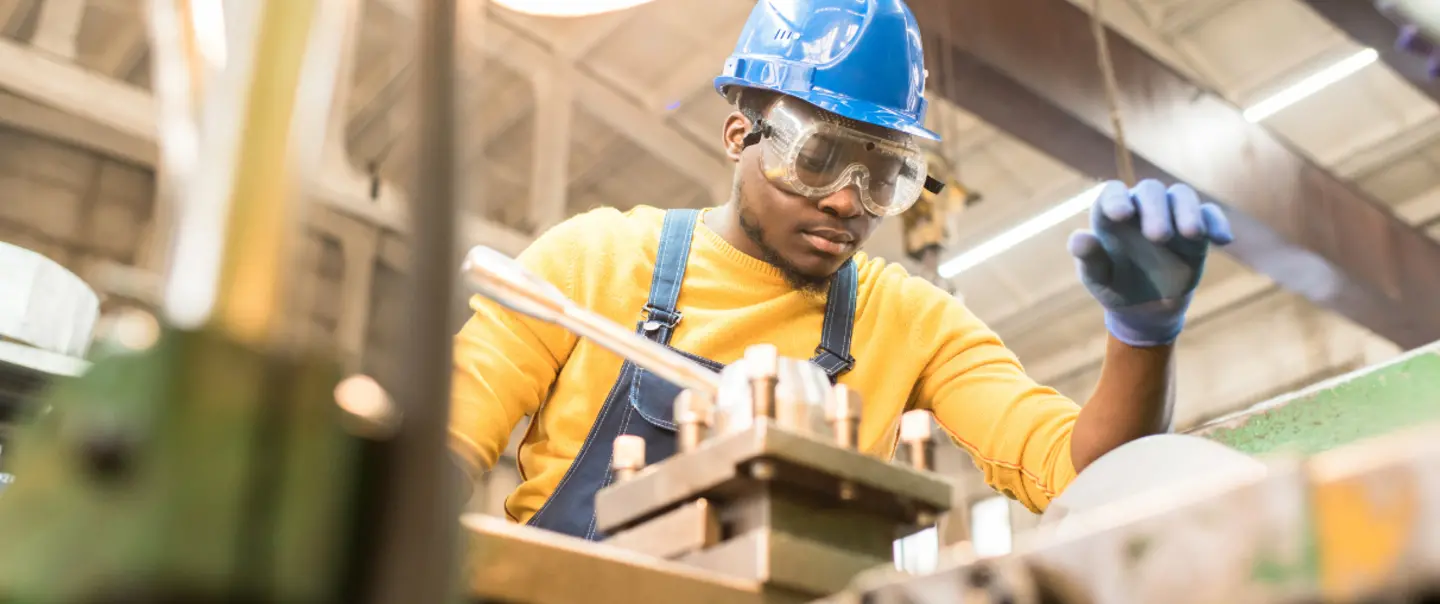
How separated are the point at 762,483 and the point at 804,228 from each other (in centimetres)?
114

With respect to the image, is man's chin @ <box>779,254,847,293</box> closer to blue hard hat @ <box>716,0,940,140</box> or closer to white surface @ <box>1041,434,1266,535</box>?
blue hard hat @ <box>716,0,940,140</box>

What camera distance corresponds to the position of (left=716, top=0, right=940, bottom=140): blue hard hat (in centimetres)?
199

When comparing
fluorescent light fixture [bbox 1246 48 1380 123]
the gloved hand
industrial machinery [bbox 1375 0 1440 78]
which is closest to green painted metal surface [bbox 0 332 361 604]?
the gloved hand

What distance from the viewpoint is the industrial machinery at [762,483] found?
2.75ft

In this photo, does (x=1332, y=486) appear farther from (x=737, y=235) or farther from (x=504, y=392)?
(x=737, y=235)

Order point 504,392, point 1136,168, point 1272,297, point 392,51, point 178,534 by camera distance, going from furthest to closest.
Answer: point 1272,297
point 392,51
point 1136,168
point 504,392
point 178,534

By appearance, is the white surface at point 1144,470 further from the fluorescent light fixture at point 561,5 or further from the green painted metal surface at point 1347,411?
the fluorescent light fixture at point 561,5

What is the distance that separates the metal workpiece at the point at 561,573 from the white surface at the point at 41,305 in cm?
125

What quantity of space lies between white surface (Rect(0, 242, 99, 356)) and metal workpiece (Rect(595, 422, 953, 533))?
3.75 feet

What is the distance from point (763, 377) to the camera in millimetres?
917

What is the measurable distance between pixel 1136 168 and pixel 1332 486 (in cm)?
454

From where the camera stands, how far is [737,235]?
206 centimetres

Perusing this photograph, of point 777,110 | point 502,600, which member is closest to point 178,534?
point 502,600

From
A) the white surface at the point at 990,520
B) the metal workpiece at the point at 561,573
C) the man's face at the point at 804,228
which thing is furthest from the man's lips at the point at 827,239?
the white surface at the point at 990,520
